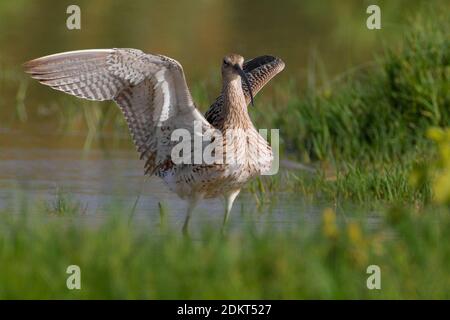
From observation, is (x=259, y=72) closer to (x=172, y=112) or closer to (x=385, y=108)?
(x=172, y=112)

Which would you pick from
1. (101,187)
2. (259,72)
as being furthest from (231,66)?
(101,187)

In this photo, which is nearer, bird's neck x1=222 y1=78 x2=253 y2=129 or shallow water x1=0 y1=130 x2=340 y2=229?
bird's neck x1=222 y1=78 x2=253 y2=129

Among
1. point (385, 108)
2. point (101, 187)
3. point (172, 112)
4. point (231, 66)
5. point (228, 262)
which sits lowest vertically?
point (228, 262)

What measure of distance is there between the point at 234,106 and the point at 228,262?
8.79 feet

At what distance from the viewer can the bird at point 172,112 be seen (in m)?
8.91

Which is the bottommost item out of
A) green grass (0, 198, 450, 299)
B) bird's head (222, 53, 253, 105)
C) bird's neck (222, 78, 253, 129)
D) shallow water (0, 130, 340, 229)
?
green grass (0, 198, 450, 299)

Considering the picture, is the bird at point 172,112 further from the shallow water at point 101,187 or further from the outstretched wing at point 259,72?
the outstretched wing at point 259,72

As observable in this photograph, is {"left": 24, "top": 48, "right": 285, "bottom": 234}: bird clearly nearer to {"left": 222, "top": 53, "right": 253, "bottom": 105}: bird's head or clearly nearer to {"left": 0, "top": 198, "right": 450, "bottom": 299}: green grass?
{"left": 222, "top": 53, "right": 253, "bottom": 105}: bird's head

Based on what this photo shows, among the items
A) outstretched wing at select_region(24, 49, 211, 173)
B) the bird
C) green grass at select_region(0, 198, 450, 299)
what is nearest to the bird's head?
the bird

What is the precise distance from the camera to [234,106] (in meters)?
9.20

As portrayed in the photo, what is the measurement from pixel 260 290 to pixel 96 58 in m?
2.99

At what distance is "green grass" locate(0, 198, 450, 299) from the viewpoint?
650 centimetres

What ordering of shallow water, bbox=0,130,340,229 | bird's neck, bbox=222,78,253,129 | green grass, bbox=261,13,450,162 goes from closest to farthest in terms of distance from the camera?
bird's neck, bbox=222,78,253,129 < shallow water, bbox=0,130,340,229 < green grass, bbox=261,13,450,162

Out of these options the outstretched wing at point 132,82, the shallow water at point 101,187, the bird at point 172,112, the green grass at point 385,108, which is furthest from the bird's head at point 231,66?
the green grass at point 385,108
